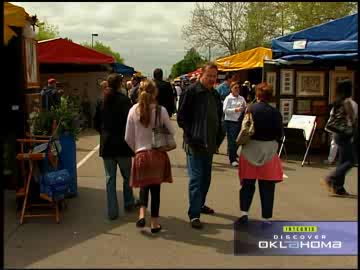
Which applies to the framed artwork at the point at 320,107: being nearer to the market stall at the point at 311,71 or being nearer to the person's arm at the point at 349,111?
the market stall at the point at 311,71

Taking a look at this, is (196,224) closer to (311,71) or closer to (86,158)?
(86,158)

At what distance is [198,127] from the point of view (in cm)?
564

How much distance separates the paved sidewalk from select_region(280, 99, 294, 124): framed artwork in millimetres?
3296

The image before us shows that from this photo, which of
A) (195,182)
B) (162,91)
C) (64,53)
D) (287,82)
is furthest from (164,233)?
(64,53)

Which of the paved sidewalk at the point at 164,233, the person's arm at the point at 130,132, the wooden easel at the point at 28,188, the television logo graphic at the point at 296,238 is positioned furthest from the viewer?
the wooden easel at the point at 28,188

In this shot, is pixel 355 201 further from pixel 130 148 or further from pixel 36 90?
pixel 36 90

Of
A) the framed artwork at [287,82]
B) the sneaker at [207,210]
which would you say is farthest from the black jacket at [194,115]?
the framed artwork at [287,82]

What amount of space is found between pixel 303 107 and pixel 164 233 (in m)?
6.90

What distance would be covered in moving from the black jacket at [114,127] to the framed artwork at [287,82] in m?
6.11

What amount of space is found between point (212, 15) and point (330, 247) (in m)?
41.1

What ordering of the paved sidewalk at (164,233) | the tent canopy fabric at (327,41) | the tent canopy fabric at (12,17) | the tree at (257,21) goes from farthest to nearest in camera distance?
the tree at (257,21) < the tent canopy fabric at (327,41) < the tent canopy fabric at (12,17) < the paved sidewalk at (164,233)

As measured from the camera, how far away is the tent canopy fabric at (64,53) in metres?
14.7

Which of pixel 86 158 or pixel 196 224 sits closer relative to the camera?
pixel 196 224

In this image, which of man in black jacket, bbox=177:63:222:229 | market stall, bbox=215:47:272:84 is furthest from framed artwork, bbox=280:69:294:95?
man in black jacket, bbox=177:63:222:229
